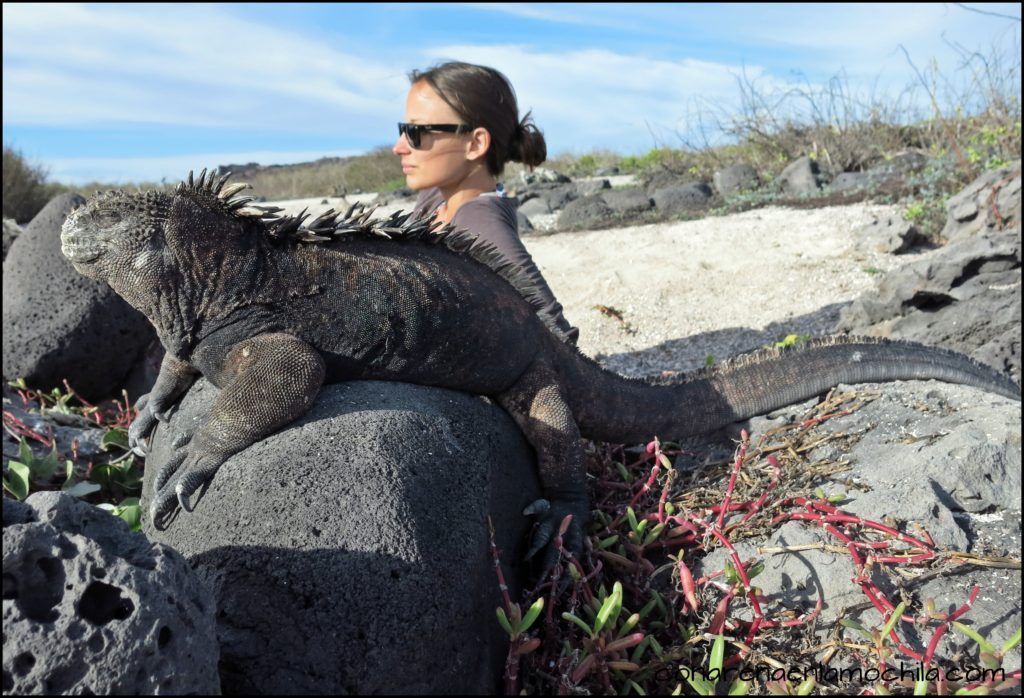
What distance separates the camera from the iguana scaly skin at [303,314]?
218 centimetres

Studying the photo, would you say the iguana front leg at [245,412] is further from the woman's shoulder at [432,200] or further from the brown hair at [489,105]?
the woman's shoulder at [432,200]

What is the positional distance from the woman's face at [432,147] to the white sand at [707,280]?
83.2 inches

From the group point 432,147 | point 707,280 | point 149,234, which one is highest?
point 432,147

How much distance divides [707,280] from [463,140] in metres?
4.47

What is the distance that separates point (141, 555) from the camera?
4.82ft

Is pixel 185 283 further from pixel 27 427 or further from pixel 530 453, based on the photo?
pixel 27 427

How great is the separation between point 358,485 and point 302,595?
0.90 feet

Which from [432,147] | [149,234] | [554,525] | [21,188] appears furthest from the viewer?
[21,188]

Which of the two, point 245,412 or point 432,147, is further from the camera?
point 432,147

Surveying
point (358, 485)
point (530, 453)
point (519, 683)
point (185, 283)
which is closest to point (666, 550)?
point (530, 453)

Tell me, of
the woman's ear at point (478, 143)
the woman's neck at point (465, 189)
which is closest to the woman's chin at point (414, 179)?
the woman's neck at point (465, 189)

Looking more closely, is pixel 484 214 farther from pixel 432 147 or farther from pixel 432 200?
pixel 432 200

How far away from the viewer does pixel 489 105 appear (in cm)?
401

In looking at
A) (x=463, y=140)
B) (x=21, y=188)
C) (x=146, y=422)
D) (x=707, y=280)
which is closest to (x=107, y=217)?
(x=146, y=422)
